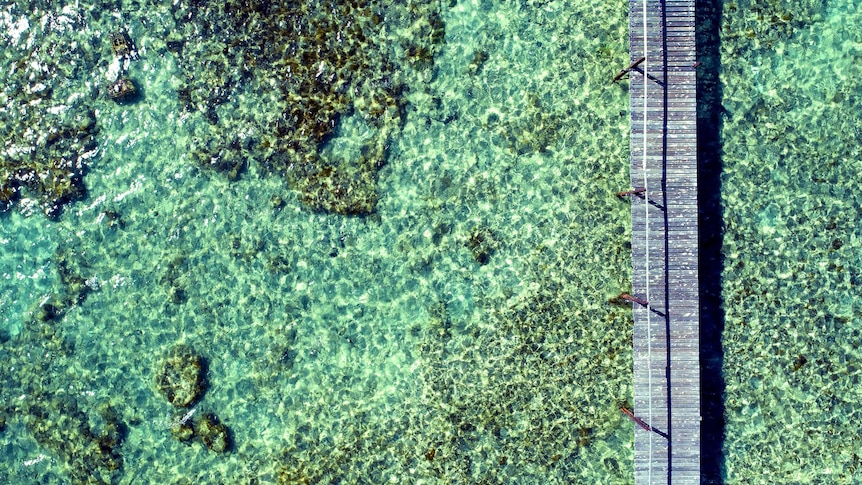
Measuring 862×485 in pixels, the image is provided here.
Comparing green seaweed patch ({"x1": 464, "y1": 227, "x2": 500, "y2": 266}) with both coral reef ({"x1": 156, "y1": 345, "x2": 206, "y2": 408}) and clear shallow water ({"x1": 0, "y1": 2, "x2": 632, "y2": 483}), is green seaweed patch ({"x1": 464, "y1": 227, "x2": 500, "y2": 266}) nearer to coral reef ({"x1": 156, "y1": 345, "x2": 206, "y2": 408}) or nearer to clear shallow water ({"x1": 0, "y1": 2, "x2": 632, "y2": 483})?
clear shallow water ({"x1": 0, "y1": 2, "x2": 632, "y2": 483})

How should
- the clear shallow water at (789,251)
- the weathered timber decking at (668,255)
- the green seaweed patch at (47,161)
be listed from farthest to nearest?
the green seaweed patch at (47,161)
the clear shallow water at (789,251)
the weathered timber decking at (668,255)

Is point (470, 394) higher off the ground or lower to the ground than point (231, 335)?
lower

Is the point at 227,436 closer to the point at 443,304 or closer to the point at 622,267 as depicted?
the point at 443,304

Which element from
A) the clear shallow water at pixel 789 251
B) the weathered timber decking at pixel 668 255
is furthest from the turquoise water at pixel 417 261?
the weathered timber decking at pixel 668 255

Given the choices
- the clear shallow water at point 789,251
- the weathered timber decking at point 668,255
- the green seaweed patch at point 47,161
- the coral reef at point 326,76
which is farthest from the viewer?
the green seaweed patch at point 47,161

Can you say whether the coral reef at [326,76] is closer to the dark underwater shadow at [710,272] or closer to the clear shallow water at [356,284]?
the clear shallow water at [356,284]

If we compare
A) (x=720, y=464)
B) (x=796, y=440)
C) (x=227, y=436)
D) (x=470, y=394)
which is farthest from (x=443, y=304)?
(x=796, y=440)

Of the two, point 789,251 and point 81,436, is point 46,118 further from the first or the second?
point 789,251
